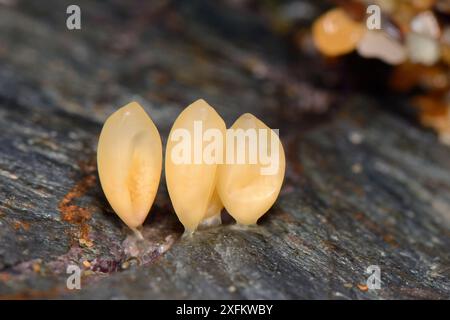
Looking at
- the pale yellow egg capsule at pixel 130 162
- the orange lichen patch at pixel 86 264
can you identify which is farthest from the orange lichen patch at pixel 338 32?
the orange lichen patch at pixel 86 264

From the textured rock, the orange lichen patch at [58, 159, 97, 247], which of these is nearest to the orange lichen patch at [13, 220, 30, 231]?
the textured rock

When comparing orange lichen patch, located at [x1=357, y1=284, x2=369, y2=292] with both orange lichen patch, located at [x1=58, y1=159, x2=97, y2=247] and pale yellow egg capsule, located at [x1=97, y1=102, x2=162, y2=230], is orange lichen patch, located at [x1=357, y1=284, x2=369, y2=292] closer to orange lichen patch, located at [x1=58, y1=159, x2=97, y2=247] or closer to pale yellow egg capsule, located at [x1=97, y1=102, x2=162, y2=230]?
pale yellow egg capsule, located at [x1=97, y1=102, x2=162, y2=230]

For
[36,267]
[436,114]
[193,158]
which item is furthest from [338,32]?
[36,267]

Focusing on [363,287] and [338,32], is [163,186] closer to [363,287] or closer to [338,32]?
[363,287]
